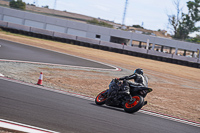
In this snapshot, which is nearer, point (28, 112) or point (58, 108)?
point (28, 112)

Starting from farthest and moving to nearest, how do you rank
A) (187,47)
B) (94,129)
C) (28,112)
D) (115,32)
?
1. (115,32)
2. (187,47)
3. (28,112)
4. (94,129)

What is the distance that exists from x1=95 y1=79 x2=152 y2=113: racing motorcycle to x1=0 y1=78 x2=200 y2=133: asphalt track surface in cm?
34

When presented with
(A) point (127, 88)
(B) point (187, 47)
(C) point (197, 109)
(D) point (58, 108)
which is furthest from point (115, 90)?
(B) point (187, 47)

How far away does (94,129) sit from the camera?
20.2 feet

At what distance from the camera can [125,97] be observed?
8984 mm

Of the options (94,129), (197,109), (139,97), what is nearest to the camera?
(94,129)

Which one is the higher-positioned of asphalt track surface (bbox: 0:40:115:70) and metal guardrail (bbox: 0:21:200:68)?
metal guardrail (bbox: 0:21:200:68)

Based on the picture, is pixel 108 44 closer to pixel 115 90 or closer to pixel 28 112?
pixel 115 90

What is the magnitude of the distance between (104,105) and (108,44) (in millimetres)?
35294

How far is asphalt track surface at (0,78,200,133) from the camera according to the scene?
6.07 m

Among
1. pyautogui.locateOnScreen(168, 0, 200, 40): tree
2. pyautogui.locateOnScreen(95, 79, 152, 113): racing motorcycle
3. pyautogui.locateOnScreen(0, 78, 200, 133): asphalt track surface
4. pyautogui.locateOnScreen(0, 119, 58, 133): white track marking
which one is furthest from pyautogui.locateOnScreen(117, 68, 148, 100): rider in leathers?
pyautogui.locateOnScreen(168, 0, 200, 40): tree

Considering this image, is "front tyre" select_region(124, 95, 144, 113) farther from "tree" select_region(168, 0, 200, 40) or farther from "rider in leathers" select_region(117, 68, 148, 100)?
"tree" select_region(168, 0, 200, 40)

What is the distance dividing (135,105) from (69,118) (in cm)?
250

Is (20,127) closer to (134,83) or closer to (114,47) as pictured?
(134,83)
